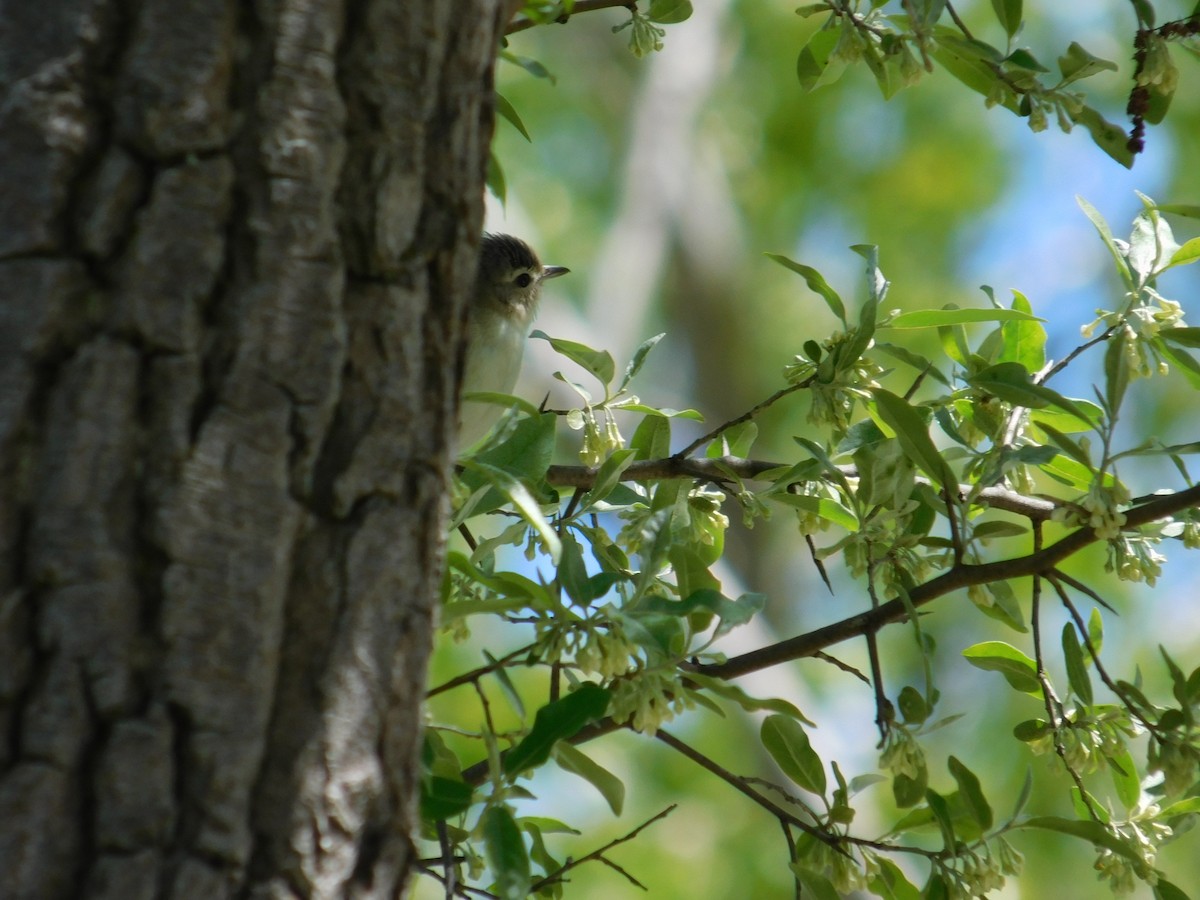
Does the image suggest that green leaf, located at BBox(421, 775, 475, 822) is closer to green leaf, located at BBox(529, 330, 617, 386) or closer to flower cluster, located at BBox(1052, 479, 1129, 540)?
green leaf, located at BBox(529, 330, 617, 386)

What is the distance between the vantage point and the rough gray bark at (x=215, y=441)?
950 millimetres

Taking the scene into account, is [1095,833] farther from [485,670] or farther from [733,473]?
[485,670]

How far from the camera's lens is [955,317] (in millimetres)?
1721

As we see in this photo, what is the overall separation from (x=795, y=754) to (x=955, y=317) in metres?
0.71

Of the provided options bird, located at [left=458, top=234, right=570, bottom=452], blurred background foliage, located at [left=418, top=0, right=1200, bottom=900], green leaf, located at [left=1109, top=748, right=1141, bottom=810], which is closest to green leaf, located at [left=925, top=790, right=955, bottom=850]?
green leaf, located at [left=1109, top=748, right=1141, bottom=810]

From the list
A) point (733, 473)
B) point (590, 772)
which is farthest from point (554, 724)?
point (733, 473)

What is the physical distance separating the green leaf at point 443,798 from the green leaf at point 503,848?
35mm

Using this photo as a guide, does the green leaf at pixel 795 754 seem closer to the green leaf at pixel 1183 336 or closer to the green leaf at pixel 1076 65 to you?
the green leaf at pixel 1183 336

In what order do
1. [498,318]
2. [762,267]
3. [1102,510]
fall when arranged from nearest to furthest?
[1102,510], [498,318], [762,267]

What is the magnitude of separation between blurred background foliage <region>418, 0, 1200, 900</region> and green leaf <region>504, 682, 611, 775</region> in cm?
651

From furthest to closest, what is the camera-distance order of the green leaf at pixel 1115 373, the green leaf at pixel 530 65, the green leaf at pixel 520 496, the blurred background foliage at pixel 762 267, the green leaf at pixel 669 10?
the blurred background foliage at pixel 762 267 → the green leaf at pixel 669 10 → the green leaf at pixel 1115 373 → the green leaf at pixel 530 65 → the green leaf at pixel 520 496

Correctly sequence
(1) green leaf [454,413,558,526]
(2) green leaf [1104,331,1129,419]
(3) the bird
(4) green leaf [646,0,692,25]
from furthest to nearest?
(3) the bird → (4) green leaf [646,0,692,25] → (1) green leaf [454,413,558,526] → (2) green leaf [1104,331,1129,419]

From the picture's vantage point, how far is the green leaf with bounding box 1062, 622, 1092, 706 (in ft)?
5.78

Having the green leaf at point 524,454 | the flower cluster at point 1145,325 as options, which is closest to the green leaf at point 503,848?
the green leaf at point 524,454
